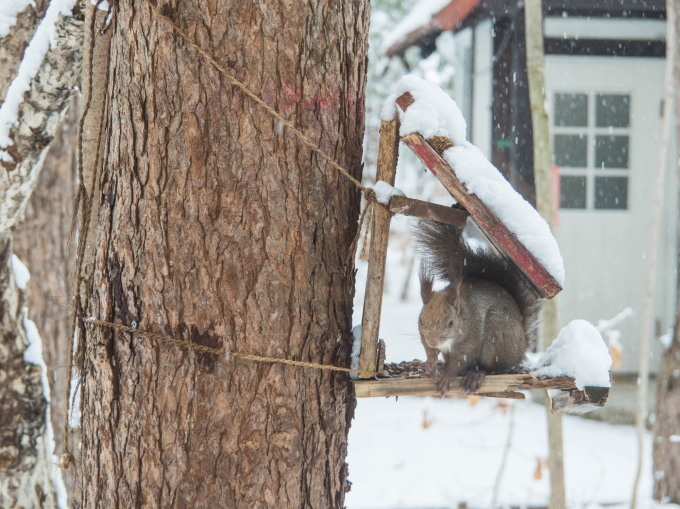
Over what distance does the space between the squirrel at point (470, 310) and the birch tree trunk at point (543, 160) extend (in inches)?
34.6

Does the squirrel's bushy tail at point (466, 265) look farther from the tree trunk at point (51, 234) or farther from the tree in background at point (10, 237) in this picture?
the tree trunk at point (51, 234)

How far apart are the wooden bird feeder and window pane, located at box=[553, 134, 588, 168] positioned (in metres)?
4.98

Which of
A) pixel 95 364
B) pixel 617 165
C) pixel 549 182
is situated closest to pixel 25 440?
pixel 95 364

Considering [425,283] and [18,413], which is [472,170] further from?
Answer: [18,413]

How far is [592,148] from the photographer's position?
244 inches

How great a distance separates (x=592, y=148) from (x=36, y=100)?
16.9 ft

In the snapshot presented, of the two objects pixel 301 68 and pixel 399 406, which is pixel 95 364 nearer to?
pixel 301 68

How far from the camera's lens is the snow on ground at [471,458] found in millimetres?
4625

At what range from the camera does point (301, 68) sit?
4.88 ft

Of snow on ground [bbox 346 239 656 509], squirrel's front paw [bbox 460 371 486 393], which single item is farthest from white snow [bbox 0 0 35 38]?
snow on ground [bbox 346 239 656 509]

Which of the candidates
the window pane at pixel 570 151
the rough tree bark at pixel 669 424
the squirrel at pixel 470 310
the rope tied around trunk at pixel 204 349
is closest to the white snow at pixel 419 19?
the window pane at pixel 570 151

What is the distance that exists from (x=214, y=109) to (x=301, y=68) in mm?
209

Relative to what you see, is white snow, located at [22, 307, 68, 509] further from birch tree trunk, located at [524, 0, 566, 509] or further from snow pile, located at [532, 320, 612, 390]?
birch tree trunk, located at [524, 0, 566, 509]

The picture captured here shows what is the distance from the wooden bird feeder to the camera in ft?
4.82
